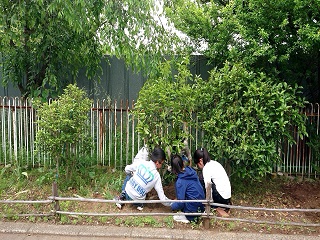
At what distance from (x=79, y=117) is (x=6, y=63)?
287 cm

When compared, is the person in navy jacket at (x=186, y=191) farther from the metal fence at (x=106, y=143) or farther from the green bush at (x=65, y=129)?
the green bush at (x=65, y=129)

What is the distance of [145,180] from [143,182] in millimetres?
42

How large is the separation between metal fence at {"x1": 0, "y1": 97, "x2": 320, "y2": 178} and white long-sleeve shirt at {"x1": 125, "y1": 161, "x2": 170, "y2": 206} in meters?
1.20

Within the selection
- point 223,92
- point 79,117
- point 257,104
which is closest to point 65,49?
point 79,117

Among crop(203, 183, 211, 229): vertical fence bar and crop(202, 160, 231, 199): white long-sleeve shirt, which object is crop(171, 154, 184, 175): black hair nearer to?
crop(202, 160, 231, 199): white long-sleeve shirt

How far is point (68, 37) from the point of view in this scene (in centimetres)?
676

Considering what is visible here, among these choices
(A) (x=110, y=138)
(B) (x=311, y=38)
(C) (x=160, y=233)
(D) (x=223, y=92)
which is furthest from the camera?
(A) (x=110, y=138)

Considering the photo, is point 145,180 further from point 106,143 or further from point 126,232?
point 106,143

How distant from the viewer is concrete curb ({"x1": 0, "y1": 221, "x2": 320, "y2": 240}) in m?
4.40

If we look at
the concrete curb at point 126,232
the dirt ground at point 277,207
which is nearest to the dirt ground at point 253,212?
the dirt ground at point 277,207

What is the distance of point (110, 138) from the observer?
6.30m

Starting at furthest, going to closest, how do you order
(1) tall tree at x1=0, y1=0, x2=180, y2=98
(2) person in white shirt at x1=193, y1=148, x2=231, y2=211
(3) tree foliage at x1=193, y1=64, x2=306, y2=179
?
(1) tall tree at x1=0, y1=0, x2=180, y2=98 < (3) tree foliage at x1=193, y1=64, x2=306, y2=179 < (2) person in white shirt at x1=193, y1=148, x2=231, y2=211

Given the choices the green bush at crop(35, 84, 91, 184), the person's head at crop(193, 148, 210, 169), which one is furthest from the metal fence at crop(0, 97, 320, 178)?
the person's head at crop(193, 148, 210, 169)

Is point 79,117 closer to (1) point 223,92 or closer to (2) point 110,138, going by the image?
(2) point 110,138
